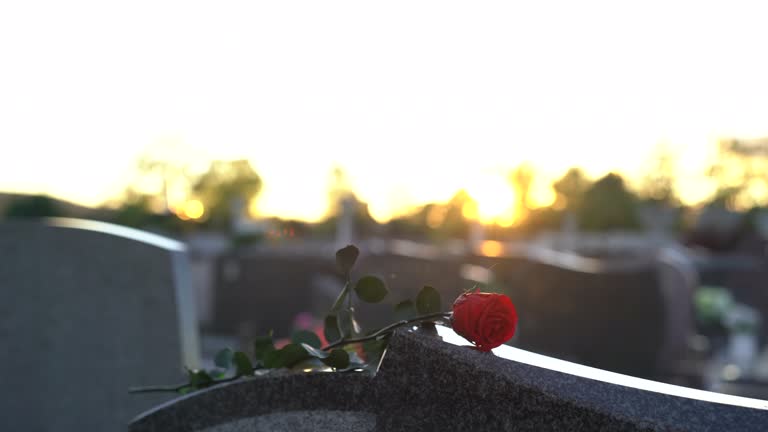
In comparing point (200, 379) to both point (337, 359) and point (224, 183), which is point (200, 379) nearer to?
point (337, 359)

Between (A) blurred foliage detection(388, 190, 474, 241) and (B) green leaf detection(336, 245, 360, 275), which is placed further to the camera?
(A) blurred foliage detection(388, 190, 474, 241)

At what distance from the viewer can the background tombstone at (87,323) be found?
445 cm

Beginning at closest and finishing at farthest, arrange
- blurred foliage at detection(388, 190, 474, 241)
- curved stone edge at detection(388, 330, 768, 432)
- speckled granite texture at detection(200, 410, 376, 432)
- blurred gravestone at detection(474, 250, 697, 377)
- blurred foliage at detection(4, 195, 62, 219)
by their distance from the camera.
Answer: curved stone edge at detection(388, 330, 768, 432) → speckled granite texture at detection(200, 410, 376, 432) → blurred gravestone at detection(474, 250, 697, 377) → blurred foliage at detection(4, 195, 62, 219) → blurred foliage at detection(388, 190, 474, 241)

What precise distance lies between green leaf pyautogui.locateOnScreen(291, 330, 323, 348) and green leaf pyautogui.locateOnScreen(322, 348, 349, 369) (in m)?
0.25

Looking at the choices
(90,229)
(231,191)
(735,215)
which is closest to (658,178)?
(735,215)

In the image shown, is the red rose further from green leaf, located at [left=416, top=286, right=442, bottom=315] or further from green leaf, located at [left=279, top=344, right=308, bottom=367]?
green leaf, located at [left=279, top=344, right=308, bottom=367]

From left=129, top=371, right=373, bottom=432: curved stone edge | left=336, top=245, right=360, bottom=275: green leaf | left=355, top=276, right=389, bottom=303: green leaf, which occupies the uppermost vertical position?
left=336, top=245, right=360, bottom=275: green leaf

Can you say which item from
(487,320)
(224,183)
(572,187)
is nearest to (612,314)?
(487,320)

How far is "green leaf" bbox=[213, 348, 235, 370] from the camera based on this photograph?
2.67 m

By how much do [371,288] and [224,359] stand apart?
28.6 inches

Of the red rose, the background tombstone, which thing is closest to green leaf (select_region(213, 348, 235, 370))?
the red rose

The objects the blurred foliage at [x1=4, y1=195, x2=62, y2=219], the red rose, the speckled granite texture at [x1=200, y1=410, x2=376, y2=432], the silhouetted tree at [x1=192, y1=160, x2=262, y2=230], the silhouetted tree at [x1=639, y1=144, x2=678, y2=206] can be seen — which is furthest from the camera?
the silhouetted tree at [x1=639, y1=144, x2=678, y2=206]

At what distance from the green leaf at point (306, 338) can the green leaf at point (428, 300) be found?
1.47 ft

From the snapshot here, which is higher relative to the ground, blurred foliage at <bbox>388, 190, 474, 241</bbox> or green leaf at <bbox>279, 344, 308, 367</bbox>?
blurred foliage at <bbox>388, 190, 474, 241</bbox>
